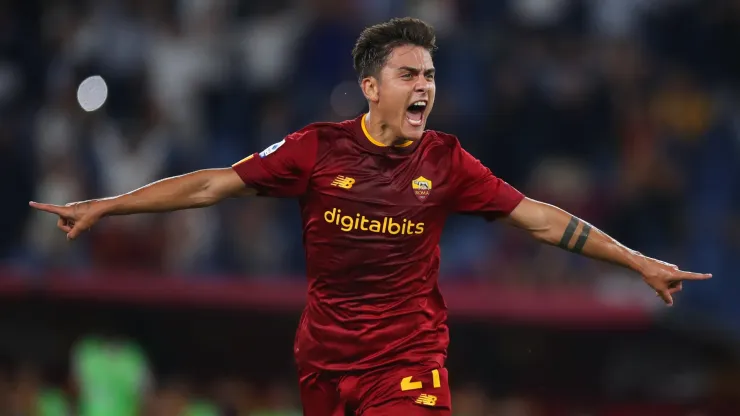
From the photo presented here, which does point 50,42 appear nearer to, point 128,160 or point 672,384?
point 128,160

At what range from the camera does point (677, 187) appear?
35.9 ft

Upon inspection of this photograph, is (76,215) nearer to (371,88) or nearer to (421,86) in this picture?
(371,88)

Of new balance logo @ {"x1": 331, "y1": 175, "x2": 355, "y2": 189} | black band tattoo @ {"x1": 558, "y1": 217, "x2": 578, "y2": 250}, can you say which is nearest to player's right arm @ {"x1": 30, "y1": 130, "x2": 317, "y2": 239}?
new balance logo @ {"x1": 331, "y1": 175, "x2": 355, "y2": 189}

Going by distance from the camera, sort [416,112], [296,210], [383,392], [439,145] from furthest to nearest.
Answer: [296,210] → [439,145] → [416,112] → [383,392]

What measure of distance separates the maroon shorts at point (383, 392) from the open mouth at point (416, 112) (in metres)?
1.13

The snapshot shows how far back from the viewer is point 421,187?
6051 millimetres

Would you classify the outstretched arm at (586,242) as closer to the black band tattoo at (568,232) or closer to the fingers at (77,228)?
the black band tattoo at (568,232)

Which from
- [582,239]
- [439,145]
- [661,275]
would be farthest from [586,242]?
[439,145]

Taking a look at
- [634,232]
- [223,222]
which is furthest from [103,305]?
[634,232]

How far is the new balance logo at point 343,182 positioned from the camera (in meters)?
6.00

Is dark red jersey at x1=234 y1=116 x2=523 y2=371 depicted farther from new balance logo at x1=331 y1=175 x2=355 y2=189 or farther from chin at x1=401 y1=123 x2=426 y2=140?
chin at x1=401 y1=123 x2=426 y2=140

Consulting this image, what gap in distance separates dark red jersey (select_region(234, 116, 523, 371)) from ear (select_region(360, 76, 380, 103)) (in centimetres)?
16

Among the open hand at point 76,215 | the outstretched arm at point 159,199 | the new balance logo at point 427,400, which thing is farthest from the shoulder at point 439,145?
the open hand at point 76,215

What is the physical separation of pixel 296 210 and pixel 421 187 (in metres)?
4.78
